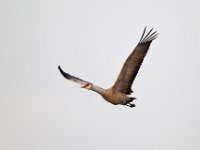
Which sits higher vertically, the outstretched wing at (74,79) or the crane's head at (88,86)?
the crane's head at (88,86)

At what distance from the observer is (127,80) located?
1548 inches

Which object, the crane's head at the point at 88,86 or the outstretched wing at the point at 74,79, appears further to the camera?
the outstretched wing at the point at 74,79

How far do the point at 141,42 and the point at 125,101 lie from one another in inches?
127

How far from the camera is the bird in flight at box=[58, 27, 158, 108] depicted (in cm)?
3862

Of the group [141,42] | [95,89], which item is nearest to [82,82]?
[95,89]

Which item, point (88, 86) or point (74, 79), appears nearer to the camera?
point (88, 86)

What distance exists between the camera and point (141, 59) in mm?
38656

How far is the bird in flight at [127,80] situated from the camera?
3862cm

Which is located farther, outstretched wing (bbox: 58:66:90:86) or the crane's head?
outstretched wing (bbox: 58:66:90:86)

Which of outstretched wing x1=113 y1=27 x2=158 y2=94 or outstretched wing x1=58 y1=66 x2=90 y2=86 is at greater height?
outstretched wing x1=113 y1=27 x2=158 y2=94

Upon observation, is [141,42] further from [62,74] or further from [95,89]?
[62,74]

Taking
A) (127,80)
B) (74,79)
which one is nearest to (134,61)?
(127,80)

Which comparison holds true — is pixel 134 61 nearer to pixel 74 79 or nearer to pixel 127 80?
pixel 127 80

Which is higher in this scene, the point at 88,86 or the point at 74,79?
the point at 88,86
